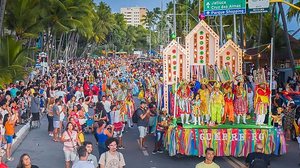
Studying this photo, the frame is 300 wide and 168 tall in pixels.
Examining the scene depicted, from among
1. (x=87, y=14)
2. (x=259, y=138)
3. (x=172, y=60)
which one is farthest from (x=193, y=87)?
(x=87, y=14)

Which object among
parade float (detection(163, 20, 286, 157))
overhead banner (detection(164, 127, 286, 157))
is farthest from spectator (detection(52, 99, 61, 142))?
overhead banner (detection(164, 127, 286, 157))

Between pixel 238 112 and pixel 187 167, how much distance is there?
330 cm

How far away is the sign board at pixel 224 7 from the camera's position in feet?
76.3

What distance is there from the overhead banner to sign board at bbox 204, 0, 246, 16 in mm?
9680

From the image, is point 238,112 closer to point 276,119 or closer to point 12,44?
point 276,119

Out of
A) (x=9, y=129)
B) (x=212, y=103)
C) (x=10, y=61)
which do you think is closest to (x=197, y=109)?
(x=212, y=103)

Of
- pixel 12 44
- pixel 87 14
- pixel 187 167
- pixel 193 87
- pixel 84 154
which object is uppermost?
pixel 87 14

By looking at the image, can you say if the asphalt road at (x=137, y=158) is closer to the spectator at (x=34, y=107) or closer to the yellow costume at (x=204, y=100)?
the yellow costume at (x=204, y=100)

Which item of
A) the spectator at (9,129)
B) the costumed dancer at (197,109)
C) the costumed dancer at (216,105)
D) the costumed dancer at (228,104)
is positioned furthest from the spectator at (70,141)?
the costumed dancer at (228,104)

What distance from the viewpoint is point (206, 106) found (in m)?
16.0

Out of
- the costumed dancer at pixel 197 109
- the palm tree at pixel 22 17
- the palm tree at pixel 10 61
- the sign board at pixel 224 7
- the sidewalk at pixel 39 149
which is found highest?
the palm tree at pixel 22 17

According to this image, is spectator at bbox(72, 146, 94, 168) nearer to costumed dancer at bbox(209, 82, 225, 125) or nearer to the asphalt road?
the asphalt road

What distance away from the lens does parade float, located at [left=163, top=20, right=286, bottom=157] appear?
1487 centimetres

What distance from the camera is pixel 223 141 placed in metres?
14.9
